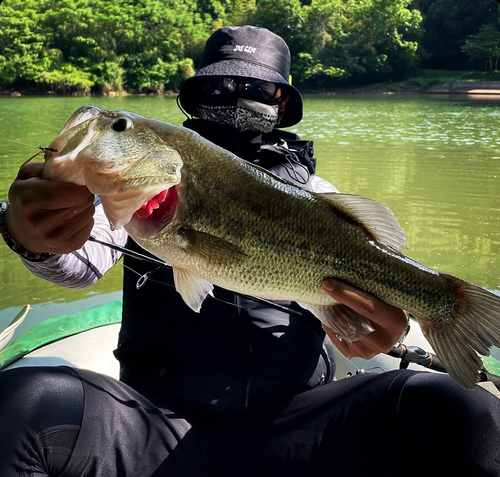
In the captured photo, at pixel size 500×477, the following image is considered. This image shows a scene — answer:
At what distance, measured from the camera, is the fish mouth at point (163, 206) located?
1399mm

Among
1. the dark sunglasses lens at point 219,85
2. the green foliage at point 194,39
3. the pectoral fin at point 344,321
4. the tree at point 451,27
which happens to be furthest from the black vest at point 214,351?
the tree at point 451,27

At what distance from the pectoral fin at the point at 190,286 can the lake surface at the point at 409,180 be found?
687 mm

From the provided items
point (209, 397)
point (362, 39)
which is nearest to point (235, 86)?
point (209, 397)

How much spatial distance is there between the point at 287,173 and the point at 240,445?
1.23 m

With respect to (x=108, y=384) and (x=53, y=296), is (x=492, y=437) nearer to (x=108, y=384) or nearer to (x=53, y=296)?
(x=108, y=384)

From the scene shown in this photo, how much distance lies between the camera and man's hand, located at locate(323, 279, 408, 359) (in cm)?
152

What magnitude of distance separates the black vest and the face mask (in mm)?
933

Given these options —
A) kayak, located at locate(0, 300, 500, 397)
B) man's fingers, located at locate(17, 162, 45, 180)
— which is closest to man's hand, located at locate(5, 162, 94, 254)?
man's fingers, located at locate(17, 162, 45, 180)

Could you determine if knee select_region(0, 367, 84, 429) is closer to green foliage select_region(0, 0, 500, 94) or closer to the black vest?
the black vest

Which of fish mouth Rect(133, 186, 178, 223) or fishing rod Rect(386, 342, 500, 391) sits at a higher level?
fish mouth Rect(133, 186, 178, 223)

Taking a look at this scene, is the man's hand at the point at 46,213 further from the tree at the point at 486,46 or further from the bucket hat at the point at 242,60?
the tree at the point at 486,46

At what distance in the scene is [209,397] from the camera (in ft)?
6.31

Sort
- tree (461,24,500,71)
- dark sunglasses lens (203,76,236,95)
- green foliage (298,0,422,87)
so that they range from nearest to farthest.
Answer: dark sunglasses lens (203,76,236,95) < tree (461,24,500,71) < green foliage (298,0,422,87)

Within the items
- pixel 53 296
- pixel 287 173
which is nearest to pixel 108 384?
pixel 287 173
